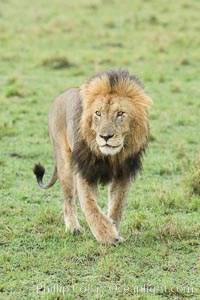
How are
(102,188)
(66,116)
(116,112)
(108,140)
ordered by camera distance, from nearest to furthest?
(108,140) → (116,112) → (66,116) → (102,188)

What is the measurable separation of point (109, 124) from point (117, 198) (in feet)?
1.92

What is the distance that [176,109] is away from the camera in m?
9.66

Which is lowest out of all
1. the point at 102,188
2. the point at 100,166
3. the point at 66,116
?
the point at 102,188

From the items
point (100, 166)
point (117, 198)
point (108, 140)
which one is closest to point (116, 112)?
point (108, 140)

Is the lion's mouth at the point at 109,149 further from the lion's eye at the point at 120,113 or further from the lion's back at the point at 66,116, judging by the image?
the lion's back at the point at 66,116

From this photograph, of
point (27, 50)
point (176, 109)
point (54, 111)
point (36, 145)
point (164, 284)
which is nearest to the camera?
point (164, 284)

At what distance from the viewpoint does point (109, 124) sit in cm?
471

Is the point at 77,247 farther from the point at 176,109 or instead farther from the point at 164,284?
the point at 176,109

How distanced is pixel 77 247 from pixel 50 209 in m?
0.98

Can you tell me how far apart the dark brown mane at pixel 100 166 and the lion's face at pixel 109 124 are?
0.52ft

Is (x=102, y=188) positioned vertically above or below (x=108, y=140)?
below

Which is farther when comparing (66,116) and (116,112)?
(66,116)

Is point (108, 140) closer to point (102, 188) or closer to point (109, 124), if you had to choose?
point (109, 124)

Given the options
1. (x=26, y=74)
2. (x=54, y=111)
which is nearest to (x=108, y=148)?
(x=54, y=111)
